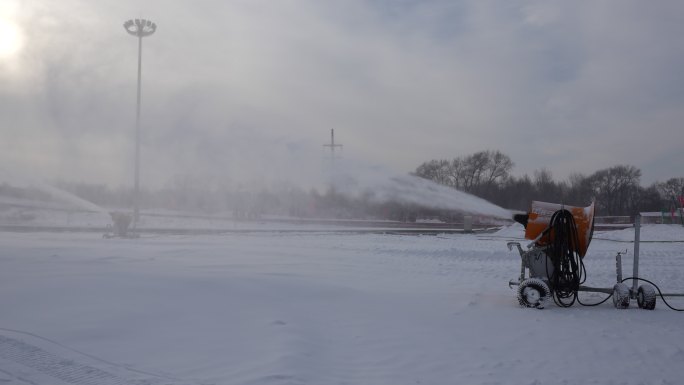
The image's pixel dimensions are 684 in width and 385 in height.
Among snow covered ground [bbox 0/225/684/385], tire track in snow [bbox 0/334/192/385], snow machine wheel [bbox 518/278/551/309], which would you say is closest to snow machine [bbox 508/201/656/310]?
snow machine wheel [bbox 518/278/551/309]

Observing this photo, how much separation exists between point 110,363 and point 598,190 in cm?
8037

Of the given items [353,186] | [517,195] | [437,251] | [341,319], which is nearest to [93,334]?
[341,319]

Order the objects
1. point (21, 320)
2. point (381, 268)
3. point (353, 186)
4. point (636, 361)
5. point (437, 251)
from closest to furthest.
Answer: point (636, 361)
point (21, 320)
point (381, 268)
point (437, 251)
point (353, 186)

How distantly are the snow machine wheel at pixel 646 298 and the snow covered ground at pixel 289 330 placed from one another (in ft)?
0.59

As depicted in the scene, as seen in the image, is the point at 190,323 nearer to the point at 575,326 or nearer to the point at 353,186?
the point at 575,326

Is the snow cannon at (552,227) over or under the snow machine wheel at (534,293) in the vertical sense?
over

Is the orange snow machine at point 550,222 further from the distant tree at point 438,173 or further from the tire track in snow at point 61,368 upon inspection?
the distant tree at point 438,173

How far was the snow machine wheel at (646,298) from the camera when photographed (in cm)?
873

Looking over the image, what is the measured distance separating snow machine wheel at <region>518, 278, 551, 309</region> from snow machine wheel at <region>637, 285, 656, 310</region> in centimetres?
176

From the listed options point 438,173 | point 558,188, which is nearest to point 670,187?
point 558,188

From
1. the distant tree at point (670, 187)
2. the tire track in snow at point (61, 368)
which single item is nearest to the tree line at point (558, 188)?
the distant tree at point (670, 187)

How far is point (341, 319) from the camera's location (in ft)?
23.5

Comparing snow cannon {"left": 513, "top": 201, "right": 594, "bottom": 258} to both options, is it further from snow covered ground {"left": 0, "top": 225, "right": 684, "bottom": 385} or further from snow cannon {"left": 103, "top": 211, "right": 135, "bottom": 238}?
snow cannon {"left": 103, "top": 211, "right": 135, "bottom": 238}

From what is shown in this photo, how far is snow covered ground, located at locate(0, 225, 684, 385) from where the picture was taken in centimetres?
504
